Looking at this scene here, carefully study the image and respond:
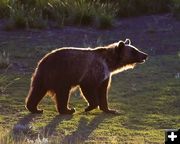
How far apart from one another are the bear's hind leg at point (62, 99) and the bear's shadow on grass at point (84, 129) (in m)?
0.32

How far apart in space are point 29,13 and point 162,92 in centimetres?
748

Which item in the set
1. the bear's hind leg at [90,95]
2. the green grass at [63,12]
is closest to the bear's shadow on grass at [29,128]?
the bear's hind leg at [90,95]

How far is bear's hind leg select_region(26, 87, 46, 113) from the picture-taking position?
11188 mm

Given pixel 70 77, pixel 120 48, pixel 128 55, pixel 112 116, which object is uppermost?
pixel 120 48

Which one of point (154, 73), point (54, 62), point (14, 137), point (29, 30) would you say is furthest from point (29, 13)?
point (14, 137)

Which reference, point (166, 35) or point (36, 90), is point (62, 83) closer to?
point (36, 90)

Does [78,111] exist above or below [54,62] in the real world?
below

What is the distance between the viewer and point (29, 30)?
19.1 metres

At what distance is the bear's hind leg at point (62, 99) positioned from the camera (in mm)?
11117

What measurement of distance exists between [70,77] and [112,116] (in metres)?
0.91

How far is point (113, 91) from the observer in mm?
13242

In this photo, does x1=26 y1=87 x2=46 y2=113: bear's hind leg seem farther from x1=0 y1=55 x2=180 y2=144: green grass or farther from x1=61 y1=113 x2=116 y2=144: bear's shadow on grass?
x1=61 y1=113 x2=116 y2=144: bear's shadow on grass

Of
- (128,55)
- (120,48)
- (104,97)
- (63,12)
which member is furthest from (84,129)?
(63,12)

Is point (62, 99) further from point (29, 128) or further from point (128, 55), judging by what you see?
point (128, 55)
